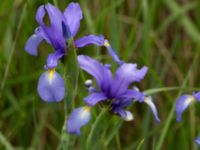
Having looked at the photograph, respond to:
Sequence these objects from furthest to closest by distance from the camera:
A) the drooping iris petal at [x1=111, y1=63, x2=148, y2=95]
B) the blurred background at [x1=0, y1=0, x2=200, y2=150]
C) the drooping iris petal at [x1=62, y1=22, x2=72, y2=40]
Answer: the blurred background at [x1=0, y1=0, x2=200, y2=150]
the drooping iris petal at [x1=111, y1=63, x2=148, y2=95]
the drooping iris petal at [x1=62, y1=22, x2=72, y2=40]

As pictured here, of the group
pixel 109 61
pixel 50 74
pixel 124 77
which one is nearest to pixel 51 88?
pixel 50 74

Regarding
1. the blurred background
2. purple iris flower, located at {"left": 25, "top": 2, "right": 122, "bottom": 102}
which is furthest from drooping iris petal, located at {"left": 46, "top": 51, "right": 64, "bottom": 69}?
the blurred background

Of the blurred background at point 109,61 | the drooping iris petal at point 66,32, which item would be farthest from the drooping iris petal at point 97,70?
the blurred background at point 109,61

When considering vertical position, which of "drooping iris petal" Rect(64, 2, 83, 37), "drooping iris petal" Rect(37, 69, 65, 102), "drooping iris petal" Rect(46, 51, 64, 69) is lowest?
"drooping iris petal" Rect(37, 69, 65, 102)

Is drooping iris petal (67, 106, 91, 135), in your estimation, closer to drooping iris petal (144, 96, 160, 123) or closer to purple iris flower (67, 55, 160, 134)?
purple iris flower (67, 55, 160, 134)

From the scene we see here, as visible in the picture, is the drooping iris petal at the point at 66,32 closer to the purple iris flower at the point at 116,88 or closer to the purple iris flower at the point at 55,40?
the purple iris flower at the point at 55,40

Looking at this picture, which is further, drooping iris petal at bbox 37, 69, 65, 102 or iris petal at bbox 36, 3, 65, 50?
iris petal at bbox 36, 3, 65, 50

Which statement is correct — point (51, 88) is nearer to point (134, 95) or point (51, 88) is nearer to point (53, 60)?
point (53, 60)
